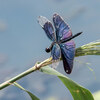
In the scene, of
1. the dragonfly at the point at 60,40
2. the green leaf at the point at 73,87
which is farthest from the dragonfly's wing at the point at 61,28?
the green leaf at the point at 73,87

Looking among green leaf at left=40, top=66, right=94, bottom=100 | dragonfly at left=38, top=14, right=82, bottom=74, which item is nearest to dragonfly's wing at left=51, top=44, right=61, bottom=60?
dragonfly at left=38, top=14, right=82, bottom=74

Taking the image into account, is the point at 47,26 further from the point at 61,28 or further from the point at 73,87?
the point at 73,87

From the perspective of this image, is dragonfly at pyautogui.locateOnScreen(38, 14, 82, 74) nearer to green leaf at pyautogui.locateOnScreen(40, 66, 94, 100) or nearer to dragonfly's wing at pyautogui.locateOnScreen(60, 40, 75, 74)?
dragonfly's wing at pyautogui.locateOnScreen(60, 40, 75, 74)

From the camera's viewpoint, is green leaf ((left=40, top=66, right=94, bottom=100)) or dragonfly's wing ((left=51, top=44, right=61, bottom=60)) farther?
green leaf ((left=40, top=66, right=94, bottom=100))

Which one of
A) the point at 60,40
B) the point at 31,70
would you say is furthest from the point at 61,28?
the point at 31,70

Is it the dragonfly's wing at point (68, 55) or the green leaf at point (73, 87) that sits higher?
the dragonfly's wing at point (68, 55)

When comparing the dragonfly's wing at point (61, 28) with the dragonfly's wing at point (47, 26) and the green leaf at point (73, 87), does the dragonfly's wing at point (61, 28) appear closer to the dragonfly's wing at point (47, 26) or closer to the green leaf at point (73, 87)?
the dragonfly's wing at point (47, 26)

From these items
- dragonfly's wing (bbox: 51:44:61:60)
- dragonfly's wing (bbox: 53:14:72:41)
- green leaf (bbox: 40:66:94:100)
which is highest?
dragonfly's wing (bbox: 53:14:72:41)
